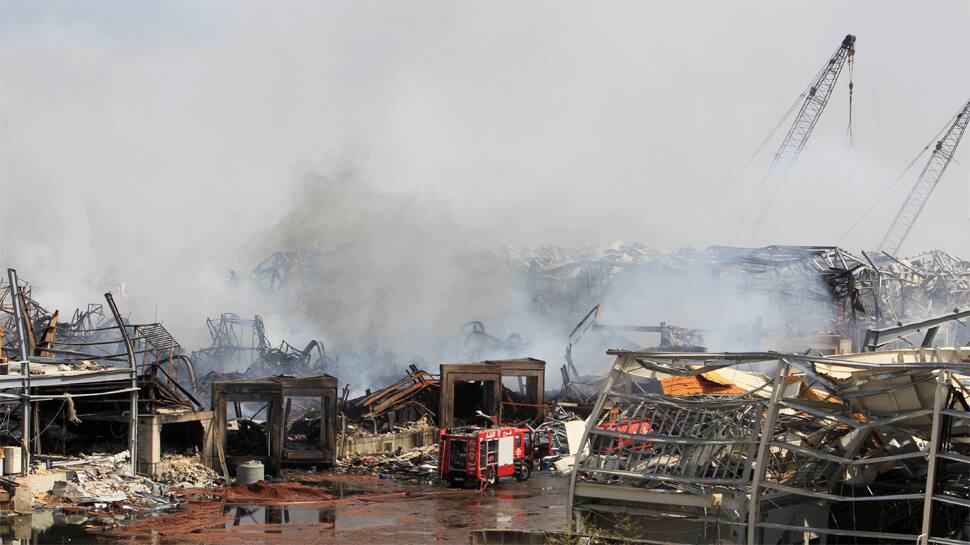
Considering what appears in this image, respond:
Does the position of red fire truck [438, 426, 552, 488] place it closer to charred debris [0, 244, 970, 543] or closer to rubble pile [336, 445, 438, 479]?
rubble pile [336, 445, 438, 479]

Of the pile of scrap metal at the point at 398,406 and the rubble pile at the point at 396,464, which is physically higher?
the pile of scrap metal at the point at 398,406

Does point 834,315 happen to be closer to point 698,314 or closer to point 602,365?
point 698,314

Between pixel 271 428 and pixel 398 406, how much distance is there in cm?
631

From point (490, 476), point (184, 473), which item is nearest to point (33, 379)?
point (184, 473)

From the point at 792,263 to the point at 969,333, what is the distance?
28.8 feet

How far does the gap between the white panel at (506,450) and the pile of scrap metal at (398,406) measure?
6.27m

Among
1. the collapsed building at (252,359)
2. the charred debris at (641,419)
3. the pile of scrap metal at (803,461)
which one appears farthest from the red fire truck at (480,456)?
the collapsed building at (252,359)

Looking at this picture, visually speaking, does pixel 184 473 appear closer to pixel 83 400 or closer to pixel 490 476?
pixel 83 400

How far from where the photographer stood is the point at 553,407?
115ft

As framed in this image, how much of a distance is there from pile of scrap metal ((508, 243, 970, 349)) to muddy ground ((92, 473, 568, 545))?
85.7 feet

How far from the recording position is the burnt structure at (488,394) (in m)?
32.3

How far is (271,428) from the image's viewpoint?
90.7ft

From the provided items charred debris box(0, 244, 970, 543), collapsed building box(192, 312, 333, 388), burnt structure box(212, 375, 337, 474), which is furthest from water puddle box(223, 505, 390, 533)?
collapsed building box(192, 312, 333, 388)

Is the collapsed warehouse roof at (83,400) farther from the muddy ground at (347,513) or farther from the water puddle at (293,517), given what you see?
the water puddle at (293,517)
